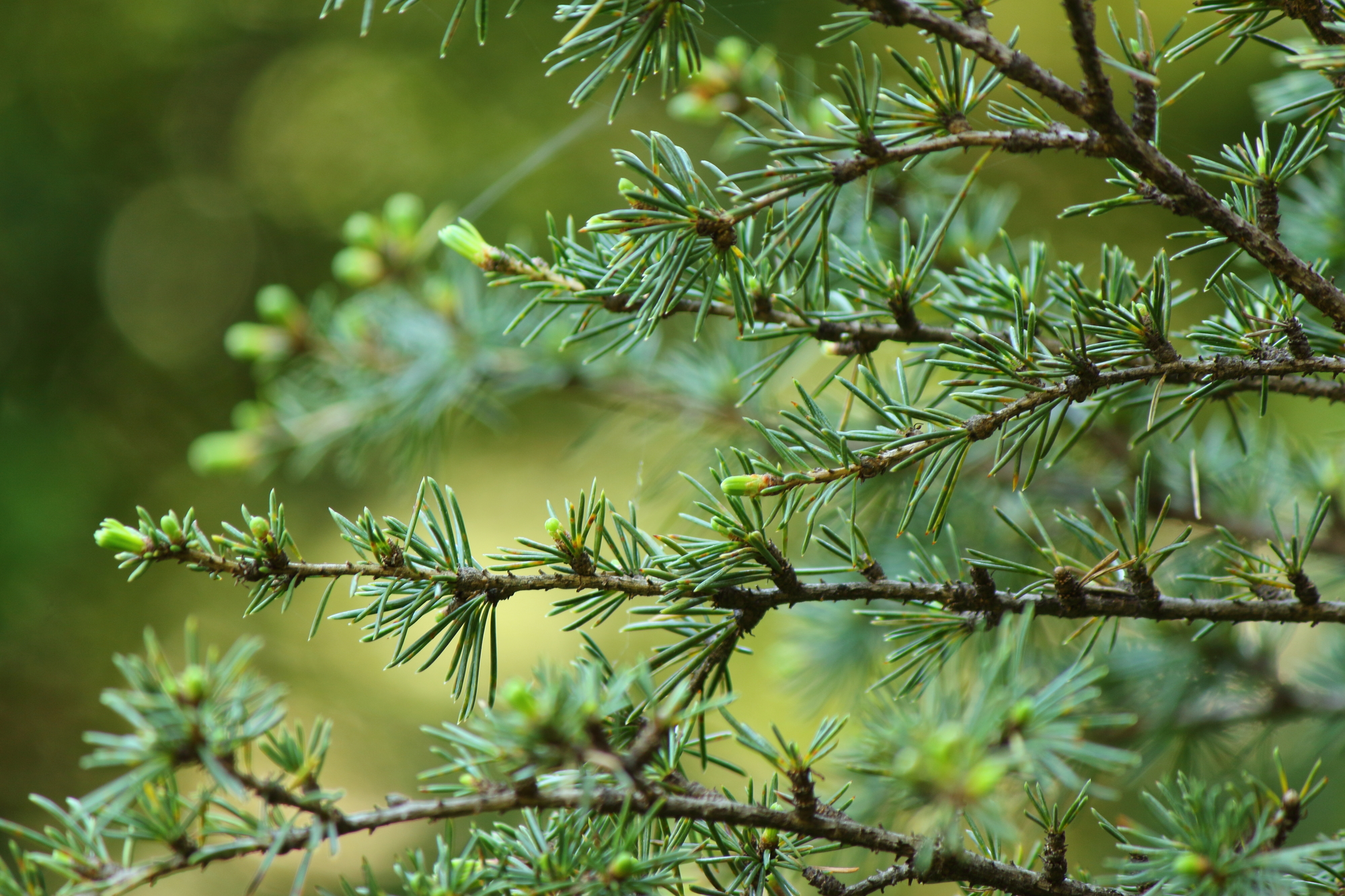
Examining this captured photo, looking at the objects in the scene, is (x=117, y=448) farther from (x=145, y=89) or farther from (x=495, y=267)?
(x=495, y=267)

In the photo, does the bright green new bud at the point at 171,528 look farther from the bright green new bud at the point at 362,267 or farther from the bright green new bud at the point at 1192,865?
the bright green new bud at the point at 362,267

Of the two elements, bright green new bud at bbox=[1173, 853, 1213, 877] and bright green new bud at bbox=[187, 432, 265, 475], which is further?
bright green new bud at bbox=[187, 432, 265, 475]

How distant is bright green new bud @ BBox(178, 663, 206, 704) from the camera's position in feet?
0.90

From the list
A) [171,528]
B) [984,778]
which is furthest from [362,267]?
[984,778]

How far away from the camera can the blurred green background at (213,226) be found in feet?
4.07

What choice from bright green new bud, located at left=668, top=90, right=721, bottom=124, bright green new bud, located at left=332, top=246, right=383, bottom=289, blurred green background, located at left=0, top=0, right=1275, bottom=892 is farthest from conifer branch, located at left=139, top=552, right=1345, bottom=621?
blurred green background, located at left=0, top=0, right=1275, bottom=892

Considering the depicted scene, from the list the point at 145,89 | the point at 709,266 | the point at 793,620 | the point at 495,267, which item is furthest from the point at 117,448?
the point at 709,266

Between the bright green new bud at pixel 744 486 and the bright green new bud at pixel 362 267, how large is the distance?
1.91 feet

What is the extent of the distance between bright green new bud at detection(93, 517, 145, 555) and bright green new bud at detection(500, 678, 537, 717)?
16 cm

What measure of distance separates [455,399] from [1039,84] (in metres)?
0.58

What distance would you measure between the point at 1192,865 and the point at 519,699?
0.21 m

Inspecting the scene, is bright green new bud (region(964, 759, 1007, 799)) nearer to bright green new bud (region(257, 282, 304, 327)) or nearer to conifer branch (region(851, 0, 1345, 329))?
conifer branch (region(851, 0, 1345, 329))

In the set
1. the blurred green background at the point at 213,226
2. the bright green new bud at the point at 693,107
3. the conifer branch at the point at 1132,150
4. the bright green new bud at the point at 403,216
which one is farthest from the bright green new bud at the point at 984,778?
the blurred green background at the point at 213,226

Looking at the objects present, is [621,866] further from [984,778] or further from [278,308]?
[278,308]
